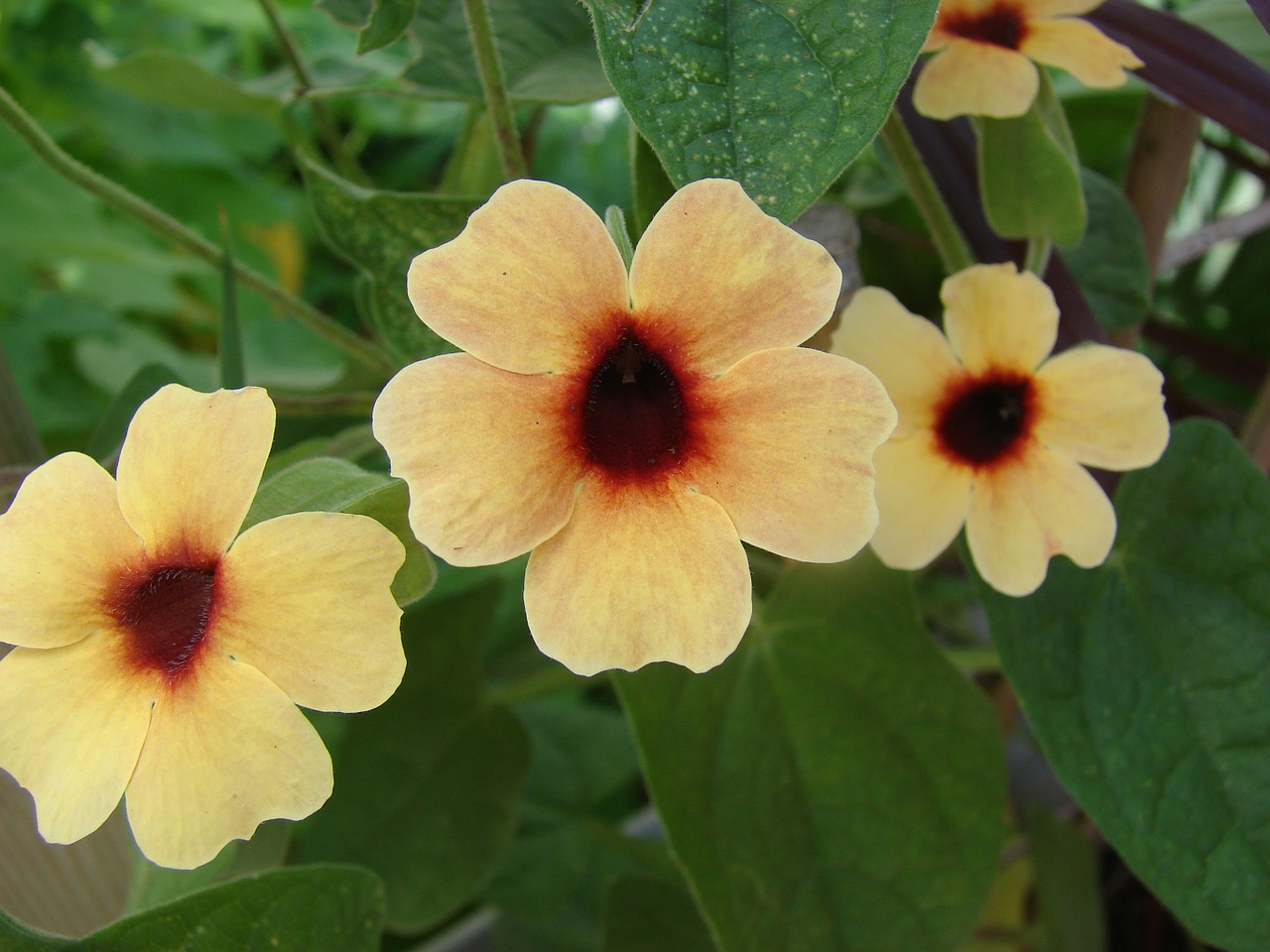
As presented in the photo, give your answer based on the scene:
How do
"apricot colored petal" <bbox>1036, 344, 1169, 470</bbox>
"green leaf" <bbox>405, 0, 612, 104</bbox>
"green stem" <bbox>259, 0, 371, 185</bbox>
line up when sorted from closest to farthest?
"apricot colored petal" <bbox>1036, 344, 1169, 470</bbox>, "green leaf" <bbox>405, 0, 612, 104</bbox>, "green stem" <bbox>259, 0, 371, 185</bbox>

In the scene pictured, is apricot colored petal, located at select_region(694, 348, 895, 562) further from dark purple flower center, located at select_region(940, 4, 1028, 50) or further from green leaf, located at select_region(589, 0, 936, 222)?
dark purple flower center, located at select_region(940, 4, 1028, 50)

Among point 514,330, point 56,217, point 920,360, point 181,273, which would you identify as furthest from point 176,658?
point 181,273

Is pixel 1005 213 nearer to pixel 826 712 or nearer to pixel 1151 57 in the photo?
pixel 1151 57

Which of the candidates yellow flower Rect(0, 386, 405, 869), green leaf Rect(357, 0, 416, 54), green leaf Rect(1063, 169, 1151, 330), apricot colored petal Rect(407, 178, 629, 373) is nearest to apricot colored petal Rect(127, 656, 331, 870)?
yellow flower Rect(0, 386, 405, 869)

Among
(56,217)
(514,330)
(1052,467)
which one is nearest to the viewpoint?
(514,330)

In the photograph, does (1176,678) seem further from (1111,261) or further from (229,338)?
(229,338)

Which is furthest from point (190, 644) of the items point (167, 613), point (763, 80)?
point (763, 80)

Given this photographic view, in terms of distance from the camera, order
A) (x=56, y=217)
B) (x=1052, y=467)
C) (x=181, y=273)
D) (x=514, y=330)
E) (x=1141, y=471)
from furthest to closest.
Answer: (x=181, y=273)
(x=56, y=217)
(x=1141, y=471)
(x=1052, y=467)
(x=514, y=330)
